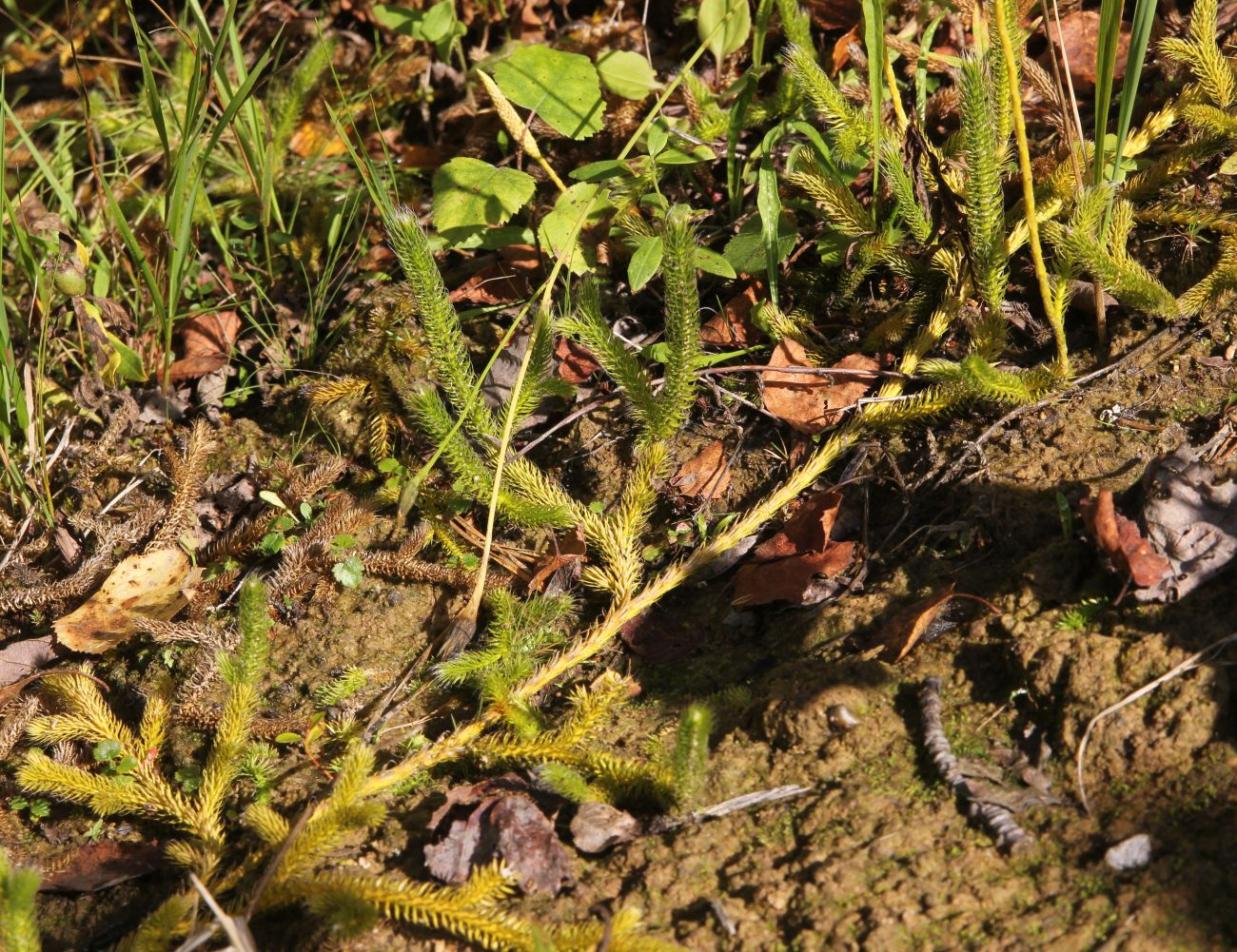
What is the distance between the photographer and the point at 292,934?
183 cm

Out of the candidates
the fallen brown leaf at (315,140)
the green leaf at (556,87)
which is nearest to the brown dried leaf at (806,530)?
the green leaf at (556,87)

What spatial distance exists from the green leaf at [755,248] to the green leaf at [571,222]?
1.25ft

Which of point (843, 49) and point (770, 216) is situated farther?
point (843, 49)

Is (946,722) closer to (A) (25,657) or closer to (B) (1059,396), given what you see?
(B) (1059,396)

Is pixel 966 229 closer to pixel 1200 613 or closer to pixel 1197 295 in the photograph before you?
pixel 1197 295

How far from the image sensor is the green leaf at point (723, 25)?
9.59ft

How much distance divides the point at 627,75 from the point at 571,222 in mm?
555

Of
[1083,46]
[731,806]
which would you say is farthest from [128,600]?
[1083,46]

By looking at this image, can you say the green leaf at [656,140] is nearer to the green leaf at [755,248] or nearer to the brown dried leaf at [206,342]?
the green leaf at [755,248]

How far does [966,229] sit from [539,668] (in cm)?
143

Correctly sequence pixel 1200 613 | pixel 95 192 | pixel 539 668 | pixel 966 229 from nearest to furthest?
pixel 1200 613 → pixel 539 668 → pixel 966 229 → pixel 95 192

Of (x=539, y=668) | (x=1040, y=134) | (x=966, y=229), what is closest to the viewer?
(x=539, y=668)

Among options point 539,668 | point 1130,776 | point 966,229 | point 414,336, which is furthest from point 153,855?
point 966,229

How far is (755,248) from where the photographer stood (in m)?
2.68
